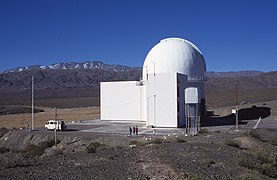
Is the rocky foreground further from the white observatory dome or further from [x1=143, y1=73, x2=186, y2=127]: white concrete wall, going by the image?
the white observatory dome

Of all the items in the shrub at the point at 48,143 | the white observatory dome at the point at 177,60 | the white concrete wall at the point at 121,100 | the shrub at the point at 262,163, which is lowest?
the shrub at the point at 48,143

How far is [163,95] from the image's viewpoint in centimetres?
3225

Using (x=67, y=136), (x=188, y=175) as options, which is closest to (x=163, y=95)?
(x=67, y=136)

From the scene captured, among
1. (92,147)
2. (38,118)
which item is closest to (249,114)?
(92,147)

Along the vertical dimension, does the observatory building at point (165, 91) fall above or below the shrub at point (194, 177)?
above

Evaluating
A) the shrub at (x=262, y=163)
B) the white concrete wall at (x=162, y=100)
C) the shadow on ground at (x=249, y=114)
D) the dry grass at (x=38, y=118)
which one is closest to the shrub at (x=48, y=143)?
the white concrete wall at (x=162, y=100)

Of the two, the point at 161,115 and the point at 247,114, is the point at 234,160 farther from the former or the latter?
the point at 247,114

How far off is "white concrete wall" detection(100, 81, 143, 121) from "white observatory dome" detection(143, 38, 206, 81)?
2.37 metres

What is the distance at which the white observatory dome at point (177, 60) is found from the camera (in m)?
36.2

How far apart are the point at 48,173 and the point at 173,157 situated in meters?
5.50

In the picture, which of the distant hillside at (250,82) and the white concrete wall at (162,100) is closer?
the white concrete wall at (162,100)

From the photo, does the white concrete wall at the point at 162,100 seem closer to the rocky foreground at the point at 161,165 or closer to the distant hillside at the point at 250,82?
the rocky foreground at the point at 161,165

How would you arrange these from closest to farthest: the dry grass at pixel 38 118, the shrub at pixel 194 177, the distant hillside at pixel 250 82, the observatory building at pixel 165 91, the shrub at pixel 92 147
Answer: the shrub at pixel 194 177 < the shrub at pixel 92 147 < the observatory building at pixel 165 91 < the dry grass at pixel 38 118 < the distant hillside at pixel 250 82

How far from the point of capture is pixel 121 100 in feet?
133
